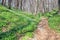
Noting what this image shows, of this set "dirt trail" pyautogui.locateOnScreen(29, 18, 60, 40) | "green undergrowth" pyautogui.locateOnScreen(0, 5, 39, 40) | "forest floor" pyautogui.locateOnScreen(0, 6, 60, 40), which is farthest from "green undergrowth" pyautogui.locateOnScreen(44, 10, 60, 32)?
"green undergrowth" pyautogui.locateOnScreen(0, 5, 39, 40)

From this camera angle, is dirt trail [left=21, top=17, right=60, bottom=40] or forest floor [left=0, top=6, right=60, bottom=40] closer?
forest floor [left=0, top=6, right=60, bottom=40]

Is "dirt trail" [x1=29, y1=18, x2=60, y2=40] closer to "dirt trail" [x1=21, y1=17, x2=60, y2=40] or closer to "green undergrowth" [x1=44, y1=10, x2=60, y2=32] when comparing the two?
"dirt trail" [x1=21, y1=17, x2=60, y2=40]

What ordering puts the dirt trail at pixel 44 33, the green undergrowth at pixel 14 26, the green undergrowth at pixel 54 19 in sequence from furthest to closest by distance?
the green undergrowth at pixel 54 19 < the dirt trail at pixel 44 33 < the green undergrowth at pixel 14 26

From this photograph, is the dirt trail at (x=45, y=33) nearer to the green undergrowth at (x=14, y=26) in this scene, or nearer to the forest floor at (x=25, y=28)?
the forest floor at (x=25, y=28)

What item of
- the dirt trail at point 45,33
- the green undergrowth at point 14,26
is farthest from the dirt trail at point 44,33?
the green undergrowth at point 14,26

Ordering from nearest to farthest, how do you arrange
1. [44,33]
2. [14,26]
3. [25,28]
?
[14,26] → [25,28] → [44,33]

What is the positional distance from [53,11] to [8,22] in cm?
658

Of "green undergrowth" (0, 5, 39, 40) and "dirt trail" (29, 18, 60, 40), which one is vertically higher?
"green undergrowth" (0, 5, 39, 40)

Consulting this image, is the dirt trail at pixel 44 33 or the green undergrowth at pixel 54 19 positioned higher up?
the green undergrowth at pixel 54 19

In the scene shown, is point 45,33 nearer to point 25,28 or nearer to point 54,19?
point 25,28

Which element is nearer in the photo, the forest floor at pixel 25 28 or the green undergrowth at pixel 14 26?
the green undergrowth at pixel 14 26

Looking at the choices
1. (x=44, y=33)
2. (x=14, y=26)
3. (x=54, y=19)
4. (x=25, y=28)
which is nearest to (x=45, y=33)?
(x=44, y=33)

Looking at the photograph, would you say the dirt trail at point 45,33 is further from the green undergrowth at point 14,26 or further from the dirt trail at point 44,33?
the green undergrowth at point 14,26

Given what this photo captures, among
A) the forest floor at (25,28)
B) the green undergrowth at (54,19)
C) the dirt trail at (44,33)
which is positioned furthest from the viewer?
the green undergrowth at (54,19)
